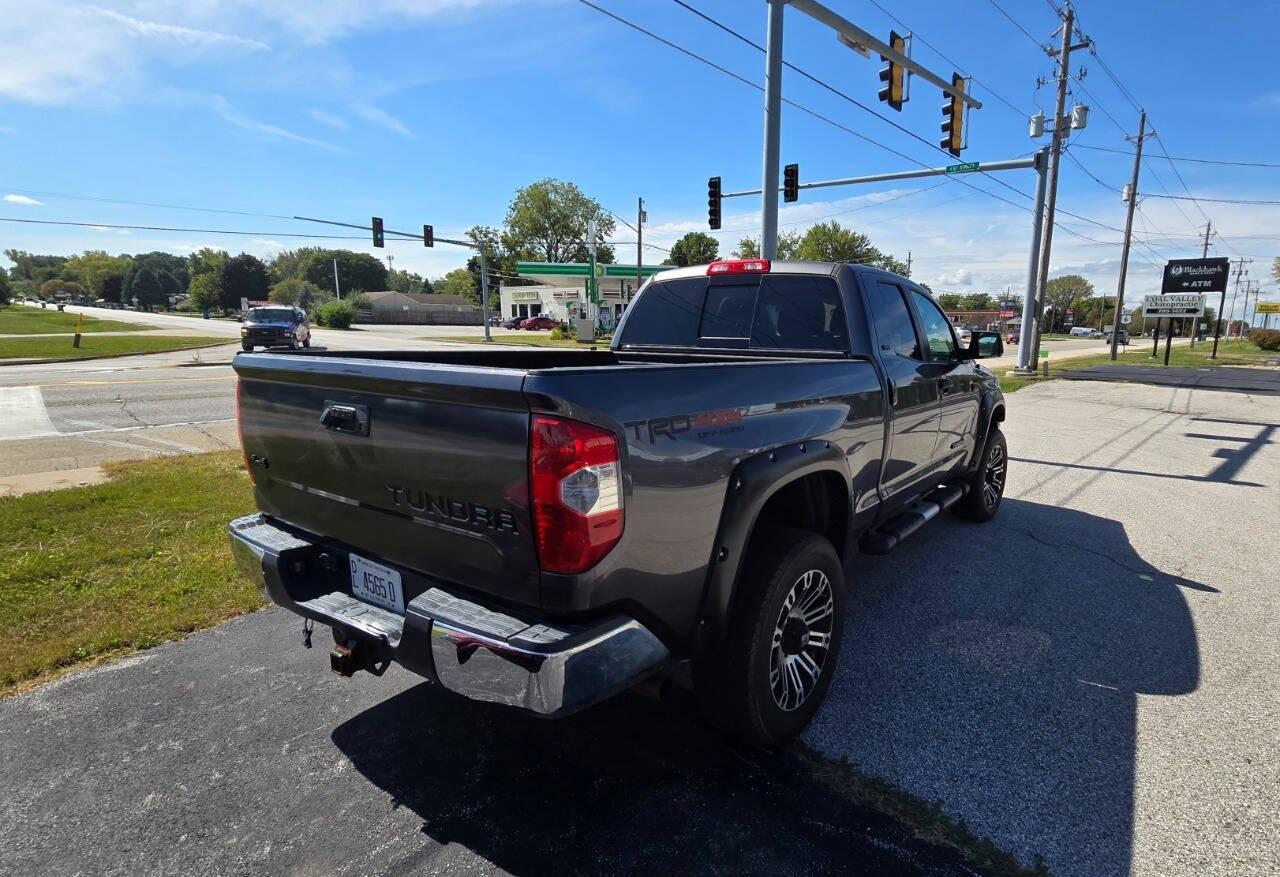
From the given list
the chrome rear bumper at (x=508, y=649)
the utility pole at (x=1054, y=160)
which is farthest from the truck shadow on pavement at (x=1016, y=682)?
the utility pole at (x=1054, y=160)

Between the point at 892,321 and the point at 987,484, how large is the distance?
2543mm

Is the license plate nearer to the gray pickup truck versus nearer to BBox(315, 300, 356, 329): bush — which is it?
the gray pickup truck

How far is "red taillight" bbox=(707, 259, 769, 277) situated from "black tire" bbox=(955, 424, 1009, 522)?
2.82m

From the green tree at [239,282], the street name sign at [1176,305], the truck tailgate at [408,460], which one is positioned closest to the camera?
the truck tailgate at [408,460]

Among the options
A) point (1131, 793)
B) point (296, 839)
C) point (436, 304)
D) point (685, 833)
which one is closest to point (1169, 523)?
point (1131, 793)

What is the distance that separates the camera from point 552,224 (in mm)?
84688

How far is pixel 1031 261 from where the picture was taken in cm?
1934

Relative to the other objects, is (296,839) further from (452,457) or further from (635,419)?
(635,419)

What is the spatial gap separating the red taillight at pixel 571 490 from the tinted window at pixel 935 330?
3265mm

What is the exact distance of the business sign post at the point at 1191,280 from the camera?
84.7ft

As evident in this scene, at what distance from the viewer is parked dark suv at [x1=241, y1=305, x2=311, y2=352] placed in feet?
78.8

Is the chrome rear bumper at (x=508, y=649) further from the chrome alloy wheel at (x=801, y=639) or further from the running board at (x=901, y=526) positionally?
the running board at (x=901, y=526)

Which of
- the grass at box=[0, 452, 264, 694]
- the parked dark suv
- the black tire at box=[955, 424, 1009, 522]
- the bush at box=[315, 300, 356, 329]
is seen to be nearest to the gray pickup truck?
the grass at box=[0, 452, 264, 694]

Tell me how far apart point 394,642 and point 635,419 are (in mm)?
1073
